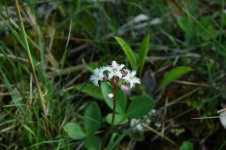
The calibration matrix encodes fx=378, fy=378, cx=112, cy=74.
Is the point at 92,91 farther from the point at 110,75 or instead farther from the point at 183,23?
the point at 183,23

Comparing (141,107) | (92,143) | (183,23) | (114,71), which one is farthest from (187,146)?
(183,23)

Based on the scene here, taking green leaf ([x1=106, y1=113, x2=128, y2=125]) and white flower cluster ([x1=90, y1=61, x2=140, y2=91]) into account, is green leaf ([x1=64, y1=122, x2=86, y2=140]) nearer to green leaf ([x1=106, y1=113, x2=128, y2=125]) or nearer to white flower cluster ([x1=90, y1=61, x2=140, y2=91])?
green leaf ([x1=106, y1=113, x2=128, y2=125])

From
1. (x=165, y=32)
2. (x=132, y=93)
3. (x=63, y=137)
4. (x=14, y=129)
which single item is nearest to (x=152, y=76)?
(x=132, y=93)

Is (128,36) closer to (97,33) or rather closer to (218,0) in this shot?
(97,33)

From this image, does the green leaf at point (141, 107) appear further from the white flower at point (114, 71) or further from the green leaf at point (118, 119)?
the white flower at point (114, 71)

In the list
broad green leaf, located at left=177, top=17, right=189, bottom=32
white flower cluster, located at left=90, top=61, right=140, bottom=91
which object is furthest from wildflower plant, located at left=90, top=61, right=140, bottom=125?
broad green leaf, located at left=177, top=17, right=189, bottom=32

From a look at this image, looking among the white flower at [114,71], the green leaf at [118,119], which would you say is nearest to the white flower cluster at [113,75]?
the white flower at [114,71]
